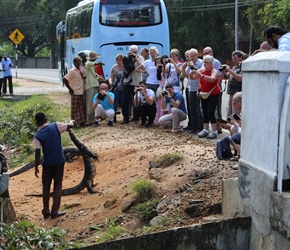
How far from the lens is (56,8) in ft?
245

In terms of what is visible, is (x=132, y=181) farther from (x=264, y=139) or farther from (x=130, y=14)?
(x=130, y=14)

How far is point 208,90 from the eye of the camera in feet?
43.0

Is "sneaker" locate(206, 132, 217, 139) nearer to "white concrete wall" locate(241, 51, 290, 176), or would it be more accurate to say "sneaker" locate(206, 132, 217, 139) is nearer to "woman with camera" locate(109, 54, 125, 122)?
"woman with camera" locate(109, 54, 125, 122)

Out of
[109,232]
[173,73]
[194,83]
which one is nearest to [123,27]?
[173,73]

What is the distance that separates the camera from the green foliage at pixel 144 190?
916 cm

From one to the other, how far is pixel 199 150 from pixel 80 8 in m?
16.7

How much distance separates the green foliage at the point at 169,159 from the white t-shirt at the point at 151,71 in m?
6.01

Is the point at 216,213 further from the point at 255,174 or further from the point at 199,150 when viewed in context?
the point at 199,150

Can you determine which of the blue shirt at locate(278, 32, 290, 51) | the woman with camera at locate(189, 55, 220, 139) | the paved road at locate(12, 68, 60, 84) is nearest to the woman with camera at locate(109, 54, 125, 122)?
→ the woman with camera at locate(189, 55, 220, 139)

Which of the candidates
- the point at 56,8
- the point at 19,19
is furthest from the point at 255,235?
the point at 19,19

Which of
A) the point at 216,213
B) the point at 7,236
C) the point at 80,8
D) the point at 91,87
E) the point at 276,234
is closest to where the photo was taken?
the point at 276,234

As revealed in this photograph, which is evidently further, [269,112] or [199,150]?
[199,150]

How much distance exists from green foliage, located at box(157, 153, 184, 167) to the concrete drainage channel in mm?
4261

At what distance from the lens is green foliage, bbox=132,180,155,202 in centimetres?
916
